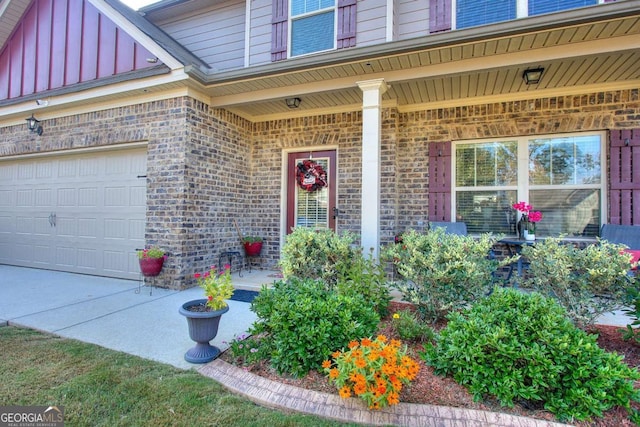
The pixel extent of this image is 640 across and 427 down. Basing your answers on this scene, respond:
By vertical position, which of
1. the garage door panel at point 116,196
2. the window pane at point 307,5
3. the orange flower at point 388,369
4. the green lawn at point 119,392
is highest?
the window pane at point 307,5

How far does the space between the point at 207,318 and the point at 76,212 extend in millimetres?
5147

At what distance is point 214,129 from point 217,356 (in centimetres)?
399

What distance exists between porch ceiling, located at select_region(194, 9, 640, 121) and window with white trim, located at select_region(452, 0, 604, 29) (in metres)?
0.86

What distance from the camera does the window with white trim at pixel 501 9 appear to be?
4254 millimetres

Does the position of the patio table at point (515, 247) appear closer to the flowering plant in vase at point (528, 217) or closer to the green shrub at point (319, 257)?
the flowering plant in vase at point (528, 217)

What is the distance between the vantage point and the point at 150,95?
523 centimetres

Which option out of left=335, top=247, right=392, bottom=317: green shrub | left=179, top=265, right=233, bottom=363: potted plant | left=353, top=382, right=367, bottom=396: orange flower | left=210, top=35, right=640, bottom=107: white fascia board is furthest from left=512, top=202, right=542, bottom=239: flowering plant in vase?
left=179, top=265, right=233, bottom=363: potted plant

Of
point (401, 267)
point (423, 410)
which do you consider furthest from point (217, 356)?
point (401, 267)

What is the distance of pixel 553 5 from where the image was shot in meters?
4.27

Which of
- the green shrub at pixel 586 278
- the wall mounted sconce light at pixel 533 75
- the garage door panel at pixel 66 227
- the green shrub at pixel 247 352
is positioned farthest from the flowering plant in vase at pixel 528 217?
the garage door panel at pixel 66 227

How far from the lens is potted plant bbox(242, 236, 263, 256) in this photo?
6055 mm

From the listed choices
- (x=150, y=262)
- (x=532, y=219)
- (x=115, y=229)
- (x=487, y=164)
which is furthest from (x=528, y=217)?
(x=115, y=229)

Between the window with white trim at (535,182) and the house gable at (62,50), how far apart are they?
5.46m

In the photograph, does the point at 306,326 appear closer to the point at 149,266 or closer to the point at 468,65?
the point at 149,266
